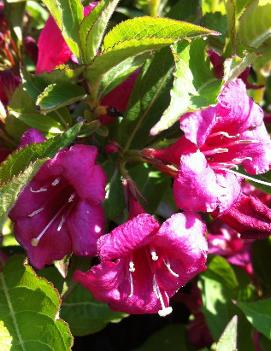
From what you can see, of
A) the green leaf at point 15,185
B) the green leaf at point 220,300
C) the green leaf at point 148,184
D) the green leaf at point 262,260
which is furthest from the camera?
the green leaf at point 262,260

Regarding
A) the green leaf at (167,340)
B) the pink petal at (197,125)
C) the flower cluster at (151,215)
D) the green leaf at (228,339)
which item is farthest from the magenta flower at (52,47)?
the green leaf at (167,340)

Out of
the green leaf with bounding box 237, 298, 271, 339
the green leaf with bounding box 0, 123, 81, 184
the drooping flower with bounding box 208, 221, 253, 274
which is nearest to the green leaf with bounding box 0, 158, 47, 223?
the green leaf with bounding box 0, 123, 81, 184

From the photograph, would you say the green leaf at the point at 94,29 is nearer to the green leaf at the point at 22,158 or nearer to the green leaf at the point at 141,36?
the green leaf at the point at 141,36

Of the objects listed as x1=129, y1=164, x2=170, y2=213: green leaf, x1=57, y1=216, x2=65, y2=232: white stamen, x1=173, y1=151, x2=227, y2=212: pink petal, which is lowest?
x1=129, y1=164, x2=170, y2=213: green leaf

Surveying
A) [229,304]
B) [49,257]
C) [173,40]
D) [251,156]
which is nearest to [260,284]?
[229,304]

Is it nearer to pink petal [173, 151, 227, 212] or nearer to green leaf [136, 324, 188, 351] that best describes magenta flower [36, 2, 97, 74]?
pink petal [173, 151, 227, 212]

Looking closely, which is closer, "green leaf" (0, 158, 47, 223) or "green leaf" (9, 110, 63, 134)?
"green leaf" (0, 158, 47, 223)

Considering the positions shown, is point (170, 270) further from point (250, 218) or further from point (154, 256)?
point (250, 218)
